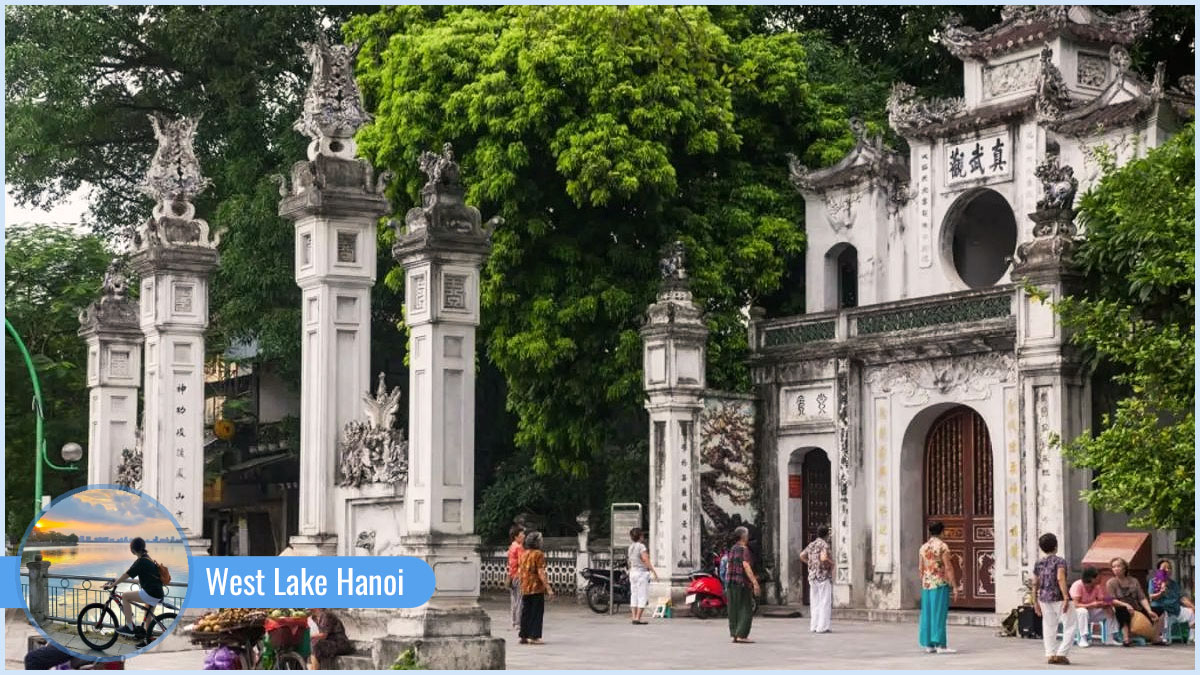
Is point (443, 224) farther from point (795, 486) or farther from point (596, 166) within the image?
point (795, 486)

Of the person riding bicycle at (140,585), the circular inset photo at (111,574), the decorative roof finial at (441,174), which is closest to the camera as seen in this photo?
the circular inset photo at (111,574)

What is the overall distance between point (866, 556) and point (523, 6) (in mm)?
10585

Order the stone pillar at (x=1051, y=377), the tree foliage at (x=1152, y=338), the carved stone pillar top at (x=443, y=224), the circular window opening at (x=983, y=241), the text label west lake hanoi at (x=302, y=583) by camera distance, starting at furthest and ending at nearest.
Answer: the circular window opening at (x=983, y=241) < the stone pillar at (x=1051, y=377) < the tree foliage at (x=1152, y=338) < the carved stone pillar top at (x=443, y=224) < the text label west lake hanoi at (x=302, y=583)

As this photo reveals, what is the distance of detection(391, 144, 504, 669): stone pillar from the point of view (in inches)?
733

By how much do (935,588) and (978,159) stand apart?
10878mm

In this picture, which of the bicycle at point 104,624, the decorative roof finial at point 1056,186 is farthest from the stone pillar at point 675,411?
the bicycle at point 104,624

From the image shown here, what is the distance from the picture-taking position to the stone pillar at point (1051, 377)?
2522cm

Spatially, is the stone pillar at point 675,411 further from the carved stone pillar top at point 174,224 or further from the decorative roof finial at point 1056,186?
the carved stone pillar top at point 174,224

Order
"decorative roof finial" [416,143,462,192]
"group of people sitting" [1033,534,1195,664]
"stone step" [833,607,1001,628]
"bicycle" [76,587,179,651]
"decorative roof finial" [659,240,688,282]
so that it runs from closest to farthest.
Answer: "bicycle" [76,587,179,651] < "decorative roof finial" [416,143,462,192] < "group of people sitting" [1033,534,1195,664] < "stone step" [833,607,1001,628] < "decorative roof finial" [659,240,688,282]

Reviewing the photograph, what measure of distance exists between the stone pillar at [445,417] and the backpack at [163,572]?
530 cm

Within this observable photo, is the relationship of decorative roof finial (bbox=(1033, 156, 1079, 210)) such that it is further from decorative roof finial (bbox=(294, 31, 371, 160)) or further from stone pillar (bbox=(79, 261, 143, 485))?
stone pillar (bbox=(79, 261, 143, 485))

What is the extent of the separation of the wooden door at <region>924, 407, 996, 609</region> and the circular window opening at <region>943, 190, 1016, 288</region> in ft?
9.72

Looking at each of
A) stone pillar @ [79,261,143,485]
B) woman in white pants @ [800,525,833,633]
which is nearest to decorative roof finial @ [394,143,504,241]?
woman in white pants @ [800,525,833,633]

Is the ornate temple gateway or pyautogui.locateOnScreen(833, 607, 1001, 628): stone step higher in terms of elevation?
the ornate temple gateway
